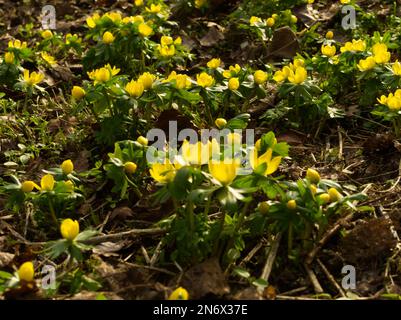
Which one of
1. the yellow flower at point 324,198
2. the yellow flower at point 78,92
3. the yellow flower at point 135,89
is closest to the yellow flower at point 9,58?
the yellow flower at point 78,92

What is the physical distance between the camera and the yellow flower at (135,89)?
2.65m

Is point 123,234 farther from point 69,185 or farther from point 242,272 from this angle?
point 242,272

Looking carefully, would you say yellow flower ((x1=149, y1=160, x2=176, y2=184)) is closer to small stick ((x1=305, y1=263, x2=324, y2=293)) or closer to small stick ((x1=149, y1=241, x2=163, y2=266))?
small stick ((x1=149, y1=241, x2=163, y2=266))

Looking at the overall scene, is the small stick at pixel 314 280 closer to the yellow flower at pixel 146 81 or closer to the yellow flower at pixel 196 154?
the yellow flower at pixel 196 154

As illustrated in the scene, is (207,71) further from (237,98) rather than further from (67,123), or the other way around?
(67,123)

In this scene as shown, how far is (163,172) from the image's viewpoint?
6.37ft

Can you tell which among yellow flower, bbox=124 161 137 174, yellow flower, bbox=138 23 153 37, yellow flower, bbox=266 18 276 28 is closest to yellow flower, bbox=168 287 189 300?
yellow flower, bbox=124 161 137 174

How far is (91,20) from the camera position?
3607 mm

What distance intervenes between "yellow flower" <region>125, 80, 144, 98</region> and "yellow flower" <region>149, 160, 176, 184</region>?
2.37ft

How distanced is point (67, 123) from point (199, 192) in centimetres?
148

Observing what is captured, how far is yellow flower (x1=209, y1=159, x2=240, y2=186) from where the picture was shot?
6.05ft

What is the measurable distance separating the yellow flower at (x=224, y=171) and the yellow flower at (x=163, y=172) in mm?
157
